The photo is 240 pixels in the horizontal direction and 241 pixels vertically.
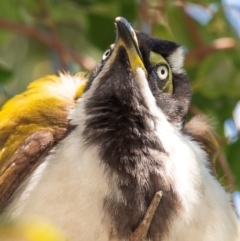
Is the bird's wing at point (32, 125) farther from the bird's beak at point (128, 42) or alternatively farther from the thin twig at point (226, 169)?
the thin twig at point (226, 169)

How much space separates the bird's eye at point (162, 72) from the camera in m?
2.26

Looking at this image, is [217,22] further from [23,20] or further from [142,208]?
[142,208]

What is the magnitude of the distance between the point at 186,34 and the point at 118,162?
3.92 ft

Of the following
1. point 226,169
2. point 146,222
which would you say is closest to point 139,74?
point 146,222

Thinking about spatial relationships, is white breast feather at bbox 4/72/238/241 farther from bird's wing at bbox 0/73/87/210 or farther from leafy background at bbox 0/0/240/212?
leafy background at bbox 0/0/240/212

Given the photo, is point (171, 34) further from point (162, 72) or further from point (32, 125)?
point (32, 125)

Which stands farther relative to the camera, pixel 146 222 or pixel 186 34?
pixel 186 34

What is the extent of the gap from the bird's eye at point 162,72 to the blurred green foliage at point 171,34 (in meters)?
0.46

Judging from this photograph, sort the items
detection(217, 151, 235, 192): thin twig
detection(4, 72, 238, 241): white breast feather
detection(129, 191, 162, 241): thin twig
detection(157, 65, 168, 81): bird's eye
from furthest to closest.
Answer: detection(217, 151, 235, 192): thin twig, detection(157, 65, 168, 81): bird's eye, detection(4, 72, 238, 241): white breast feather, detection(129, 191, 162, 241): thin twig

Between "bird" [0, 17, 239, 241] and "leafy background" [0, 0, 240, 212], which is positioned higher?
"leafy background" [0, 0, 240, 212]

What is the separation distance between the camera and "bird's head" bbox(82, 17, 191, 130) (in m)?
2.12

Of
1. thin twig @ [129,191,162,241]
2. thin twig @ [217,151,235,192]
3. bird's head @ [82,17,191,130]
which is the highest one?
bird's head @ [82,17,191,130]

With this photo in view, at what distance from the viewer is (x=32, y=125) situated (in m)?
2.23

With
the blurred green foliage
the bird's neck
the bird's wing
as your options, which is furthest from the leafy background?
the bird's neck
